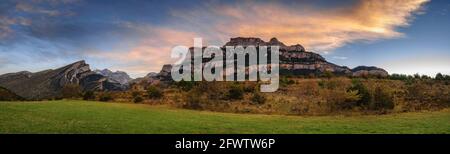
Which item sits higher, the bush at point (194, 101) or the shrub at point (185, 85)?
the shrub at point (185, 85)

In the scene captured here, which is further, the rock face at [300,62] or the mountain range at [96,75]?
the rock face at [300,62]

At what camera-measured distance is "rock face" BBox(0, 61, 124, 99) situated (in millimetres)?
80375

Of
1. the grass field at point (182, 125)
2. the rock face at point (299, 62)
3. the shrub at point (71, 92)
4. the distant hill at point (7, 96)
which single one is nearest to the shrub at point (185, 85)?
the shrub at point (71, 92)

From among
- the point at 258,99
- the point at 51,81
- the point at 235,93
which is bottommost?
the point at 258,99

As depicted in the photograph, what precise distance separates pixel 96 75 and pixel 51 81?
26.1 meters

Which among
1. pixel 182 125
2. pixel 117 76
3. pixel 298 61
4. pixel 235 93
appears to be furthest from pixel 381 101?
pixel 117 76

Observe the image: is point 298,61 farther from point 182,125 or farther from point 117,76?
point 182,125

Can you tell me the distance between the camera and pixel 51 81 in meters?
89.0

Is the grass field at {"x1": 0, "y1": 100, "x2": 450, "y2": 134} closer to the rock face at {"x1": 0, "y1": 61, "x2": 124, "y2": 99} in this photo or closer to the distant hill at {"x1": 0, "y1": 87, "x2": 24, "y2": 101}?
the distant hill at {"x1": 0, "y1": 87, "x2": 24, "y2": 101}

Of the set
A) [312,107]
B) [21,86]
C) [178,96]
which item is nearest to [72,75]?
[21,86]

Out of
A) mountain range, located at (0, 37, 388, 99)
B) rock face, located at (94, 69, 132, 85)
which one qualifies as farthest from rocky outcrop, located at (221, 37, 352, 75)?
rock face, located at (94, 69, 132, 85)

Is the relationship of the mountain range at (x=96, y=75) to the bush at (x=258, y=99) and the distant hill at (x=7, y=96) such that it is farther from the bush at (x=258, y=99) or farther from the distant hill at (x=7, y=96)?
the bush at (x=258, y=99)

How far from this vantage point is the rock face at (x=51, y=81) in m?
80.4
